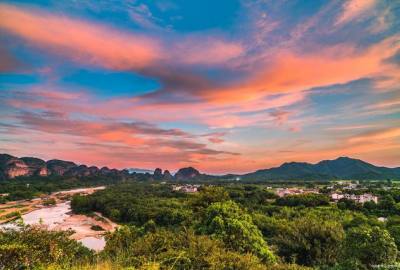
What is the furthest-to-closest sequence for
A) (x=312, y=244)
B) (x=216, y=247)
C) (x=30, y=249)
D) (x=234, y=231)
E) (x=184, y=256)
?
(x=312, y=244)
(x=234, y=231)
(x=216, y=247)
(x=184, y=256)
(x=30, y=249)

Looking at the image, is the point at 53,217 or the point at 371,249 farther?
the point at 53,217

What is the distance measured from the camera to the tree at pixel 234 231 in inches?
506

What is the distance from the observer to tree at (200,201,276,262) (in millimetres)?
12859

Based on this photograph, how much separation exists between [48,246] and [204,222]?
29.7 ft

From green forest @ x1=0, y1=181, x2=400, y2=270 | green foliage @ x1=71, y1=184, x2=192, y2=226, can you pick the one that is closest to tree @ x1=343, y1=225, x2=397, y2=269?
green forest @ x1=0, y1=181, x2=400, y2=270

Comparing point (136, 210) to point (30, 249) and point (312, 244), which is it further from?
point (30, 249)

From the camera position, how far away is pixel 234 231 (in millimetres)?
13727

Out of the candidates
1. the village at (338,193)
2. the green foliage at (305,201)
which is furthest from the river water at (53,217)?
the green foliage at (305,201)

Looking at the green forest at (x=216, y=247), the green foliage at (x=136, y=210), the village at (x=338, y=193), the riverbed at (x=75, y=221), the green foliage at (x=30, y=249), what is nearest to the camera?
the green foliage at (x=30, y=249)

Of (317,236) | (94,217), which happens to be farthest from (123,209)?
(317,236)

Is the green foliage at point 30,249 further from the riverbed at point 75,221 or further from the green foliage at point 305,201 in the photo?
the green foliage at point 305,201

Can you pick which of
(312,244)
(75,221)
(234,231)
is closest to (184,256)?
(234,231)

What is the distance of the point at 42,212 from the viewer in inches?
2562

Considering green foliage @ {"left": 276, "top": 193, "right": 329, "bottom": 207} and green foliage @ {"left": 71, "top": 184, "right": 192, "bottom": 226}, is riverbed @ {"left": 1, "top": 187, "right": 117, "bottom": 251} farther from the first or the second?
green foliage @ {"left": 276, "top": 193, "right": 329, "bottom": 207}
